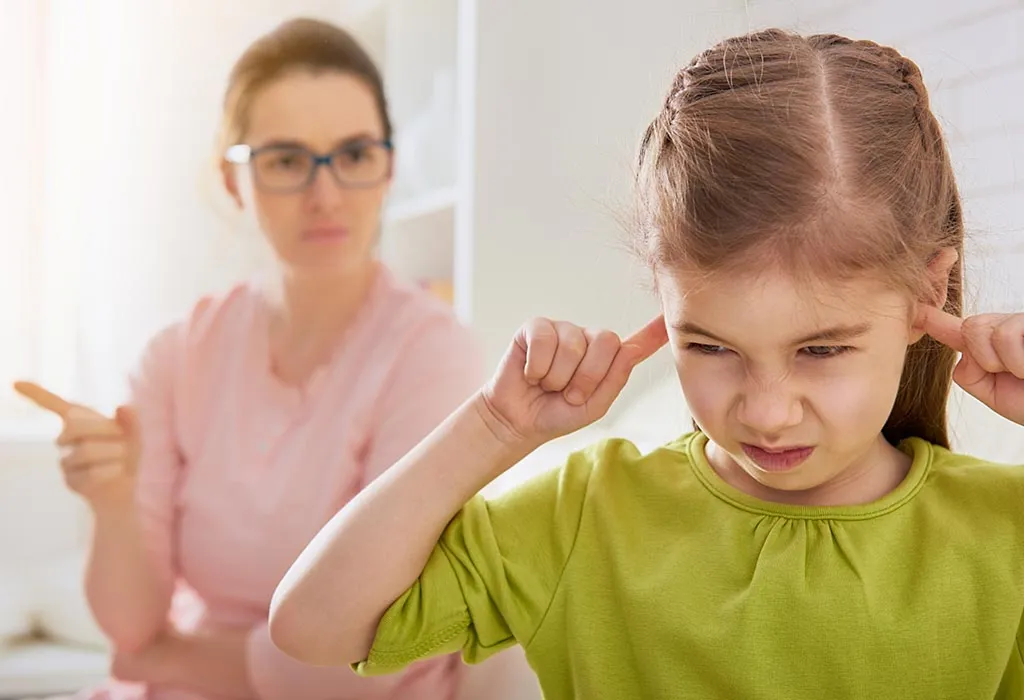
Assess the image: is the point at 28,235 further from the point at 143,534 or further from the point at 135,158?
the point at 143,534

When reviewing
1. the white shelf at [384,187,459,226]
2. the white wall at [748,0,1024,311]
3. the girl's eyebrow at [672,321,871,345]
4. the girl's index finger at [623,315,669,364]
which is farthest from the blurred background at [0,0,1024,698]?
the girl's eyebrow at [672,321,871,345]

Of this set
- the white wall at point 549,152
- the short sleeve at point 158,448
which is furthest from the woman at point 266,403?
the white wall at point 549,152

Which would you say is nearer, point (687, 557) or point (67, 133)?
point (687, 557)

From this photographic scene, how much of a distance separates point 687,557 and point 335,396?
64 cm

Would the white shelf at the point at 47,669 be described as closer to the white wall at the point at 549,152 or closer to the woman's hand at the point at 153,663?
the woman's hand at the point at 153,663

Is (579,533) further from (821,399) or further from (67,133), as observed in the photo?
(67,133)

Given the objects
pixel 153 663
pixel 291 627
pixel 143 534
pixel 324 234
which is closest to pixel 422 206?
pixel 324 234

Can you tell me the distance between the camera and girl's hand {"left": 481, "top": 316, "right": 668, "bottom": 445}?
0.85m

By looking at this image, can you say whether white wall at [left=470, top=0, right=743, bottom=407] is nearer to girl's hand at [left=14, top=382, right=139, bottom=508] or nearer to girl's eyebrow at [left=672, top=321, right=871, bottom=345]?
girl's hand at [left=14, top=382, right=139, bottom=508]

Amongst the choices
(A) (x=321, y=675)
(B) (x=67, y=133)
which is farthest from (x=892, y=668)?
(B) (x=67, y=133)

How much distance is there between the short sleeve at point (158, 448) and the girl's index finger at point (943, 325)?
3.13ft

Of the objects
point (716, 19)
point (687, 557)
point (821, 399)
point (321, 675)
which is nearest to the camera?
point (821, 399)

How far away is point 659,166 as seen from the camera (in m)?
0.81

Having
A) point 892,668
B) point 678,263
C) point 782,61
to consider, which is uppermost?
point 782,61
